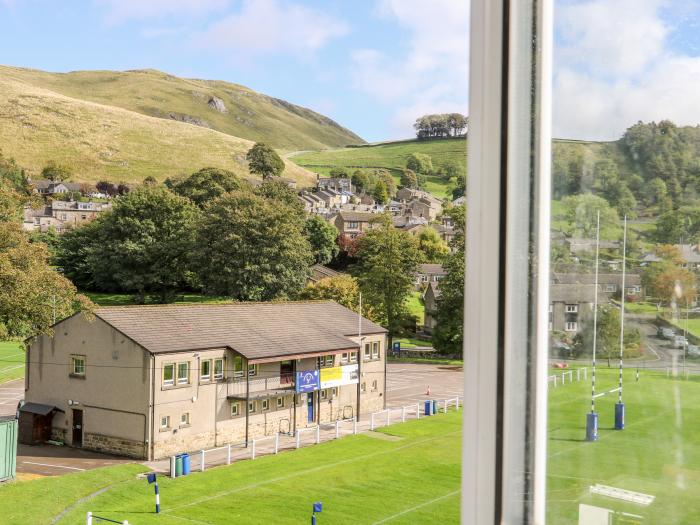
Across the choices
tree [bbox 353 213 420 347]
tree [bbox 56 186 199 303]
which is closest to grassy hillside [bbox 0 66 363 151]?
tree [bbox 56 186 199 303]

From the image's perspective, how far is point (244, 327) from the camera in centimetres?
641

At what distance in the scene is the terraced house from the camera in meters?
5.27

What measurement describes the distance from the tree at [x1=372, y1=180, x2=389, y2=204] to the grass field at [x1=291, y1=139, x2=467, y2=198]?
68 cm

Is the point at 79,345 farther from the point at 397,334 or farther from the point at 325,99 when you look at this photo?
the point at 325,99

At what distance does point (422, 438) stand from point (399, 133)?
22.5 meters

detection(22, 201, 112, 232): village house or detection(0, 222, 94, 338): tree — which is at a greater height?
detection(22, 201, 112, 232): village house

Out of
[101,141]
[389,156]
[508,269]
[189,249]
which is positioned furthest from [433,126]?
[508,269]

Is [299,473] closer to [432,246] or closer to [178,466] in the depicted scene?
[178,466]

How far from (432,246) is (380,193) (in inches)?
358

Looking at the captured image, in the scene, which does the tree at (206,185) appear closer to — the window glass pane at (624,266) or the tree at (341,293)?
the tree at (341,293)

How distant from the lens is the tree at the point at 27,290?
506 centimetres

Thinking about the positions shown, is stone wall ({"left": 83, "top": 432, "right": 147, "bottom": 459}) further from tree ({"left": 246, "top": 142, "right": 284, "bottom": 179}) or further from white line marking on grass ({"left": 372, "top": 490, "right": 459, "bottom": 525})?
tree ({"left": 246, "top": 142, "right": 284, "bottom": 179})

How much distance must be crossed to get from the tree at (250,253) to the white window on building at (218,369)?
5.39 metres

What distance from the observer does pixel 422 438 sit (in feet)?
19.0
